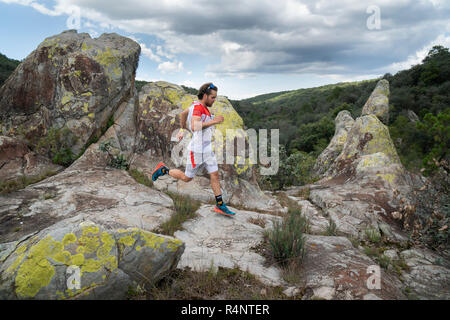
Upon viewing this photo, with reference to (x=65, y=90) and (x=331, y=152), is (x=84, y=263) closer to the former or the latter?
(x=65, y=90)

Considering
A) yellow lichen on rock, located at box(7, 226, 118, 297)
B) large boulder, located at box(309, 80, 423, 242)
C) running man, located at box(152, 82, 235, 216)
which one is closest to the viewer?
yellow lichen on rock, located at box(7, 226, 118, 297)

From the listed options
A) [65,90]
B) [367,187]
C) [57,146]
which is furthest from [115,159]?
[367,187]

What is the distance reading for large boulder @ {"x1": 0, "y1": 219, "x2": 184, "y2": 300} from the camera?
2.36 metres

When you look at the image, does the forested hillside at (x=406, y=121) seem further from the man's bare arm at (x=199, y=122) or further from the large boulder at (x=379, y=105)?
the man's bare arm at (x=199, y=122)

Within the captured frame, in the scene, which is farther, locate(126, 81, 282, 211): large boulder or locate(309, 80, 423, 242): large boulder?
locate(126, 81, 282, 211): large boulder

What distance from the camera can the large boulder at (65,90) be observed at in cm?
733

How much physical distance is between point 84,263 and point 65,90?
21.1 ft

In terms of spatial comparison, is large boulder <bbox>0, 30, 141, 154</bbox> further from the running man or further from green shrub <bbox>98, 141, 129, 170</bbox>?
the running man

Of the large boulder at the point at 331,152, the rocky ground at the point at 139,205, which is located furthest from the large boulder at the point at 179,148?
the large boulder at the point at 331,152

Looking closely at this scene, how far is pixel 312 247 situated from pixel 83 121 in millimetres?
6683

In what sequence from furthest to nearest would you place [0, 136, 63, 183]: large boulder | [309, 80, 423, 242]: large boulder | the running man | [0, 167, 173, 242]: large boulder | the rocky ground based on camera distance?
[0, 136, 63, 183]: large boulder < [309, 80, 423, 242]: large boulder < the running man < [0, 167, 173, 242]: large boulder < the rocky ground

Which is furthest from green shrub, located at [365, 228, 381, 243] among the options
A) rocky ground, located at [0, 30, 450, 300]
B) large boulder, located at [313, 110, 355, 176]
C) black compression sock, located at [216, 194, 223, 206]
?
large boulder, located at [313, 110, 355, 176]

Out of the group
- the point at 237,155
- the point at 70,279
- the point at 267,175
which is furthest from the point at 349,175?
the point at 70,279

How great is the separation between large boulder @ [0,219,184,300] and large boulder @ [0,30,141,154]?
5263mm
